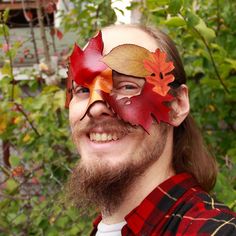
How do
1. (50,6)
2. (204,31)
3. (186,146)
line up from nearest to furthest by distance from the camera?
1. (186,146)
2. (204,31)
3. (50,6)

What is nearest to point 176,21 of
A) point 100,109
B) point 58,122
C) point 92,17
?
point 100,109

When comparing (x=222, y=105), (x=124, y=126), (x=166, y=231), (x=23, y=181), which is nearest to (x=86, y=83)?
(x=124, y=126)

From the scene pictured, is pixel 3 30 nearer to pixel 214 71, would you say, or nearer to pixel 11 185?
pixel 11 185

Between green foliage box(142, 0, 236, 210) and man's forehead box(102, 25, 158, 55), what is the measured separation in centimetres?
22

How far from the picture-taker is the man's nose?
1457 millimetres

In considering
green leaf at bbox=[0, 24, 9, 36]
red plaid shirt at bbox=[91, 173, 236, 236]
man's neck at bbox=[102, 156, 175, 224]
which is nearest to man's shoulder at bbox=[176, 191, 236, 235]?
red plaid shirt at bbox=[91, 173, 236, 236]

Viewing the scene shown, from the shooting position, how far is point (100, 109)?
4.77 feet

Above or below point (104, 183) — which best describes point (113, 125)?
above

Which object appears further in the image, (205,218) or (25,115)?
(25,115)

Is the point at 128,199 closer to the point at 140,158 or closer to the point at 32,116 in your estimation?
the point at 140,158

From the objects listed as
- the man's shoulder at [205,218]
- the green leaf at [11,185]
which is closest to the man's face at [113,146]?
the man's shoulder at [205,218]

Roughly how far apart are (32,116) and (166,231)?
1513 mm

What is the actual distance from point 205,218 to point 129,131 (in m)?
0.38

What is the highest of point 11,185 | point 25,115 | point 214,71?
point 214,71
